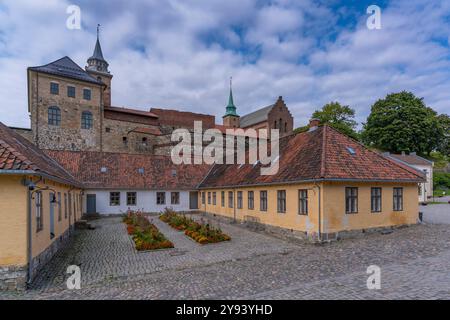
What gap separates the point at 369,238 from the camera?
12.2 m

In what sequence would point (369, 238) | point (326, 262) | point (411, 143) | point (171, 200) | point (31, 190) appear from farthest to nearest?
point (411, 143), point (171, 200), point (369, 238), point (326, 262), point (31, 190)

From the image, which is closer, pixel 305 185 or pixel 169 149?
pixel 305 185

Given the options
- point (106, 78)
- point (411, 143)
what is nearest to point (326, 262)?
point (411, 143)

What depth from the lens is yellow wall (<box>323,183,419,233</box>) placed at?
1172cm

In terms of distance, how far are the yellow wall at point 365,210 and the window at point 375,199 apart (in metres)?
0.19

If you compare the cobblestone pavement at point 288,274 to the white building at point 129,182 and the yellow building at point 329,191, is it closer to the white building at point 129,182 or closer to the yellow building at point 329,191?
the yellow building at point 329,191

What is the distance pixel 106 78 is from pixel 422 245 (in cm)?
5308

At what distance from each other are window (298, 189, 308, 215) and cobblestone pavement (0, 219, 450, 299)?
5.30ft

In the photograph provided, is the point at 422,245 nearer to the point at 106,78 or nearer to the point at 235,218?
the point at 235,218

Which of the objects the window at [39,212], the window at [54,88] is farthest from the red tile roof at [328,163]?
the window at [54,88]

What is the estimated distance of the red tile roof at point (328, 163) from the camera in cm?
1230

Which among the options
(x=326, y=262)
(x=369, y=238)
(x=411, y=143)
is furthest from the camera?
(x=411, y=143)

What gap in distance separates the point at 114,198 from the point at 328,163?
18255mm

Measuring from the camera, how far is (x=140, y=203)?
24469 mm
